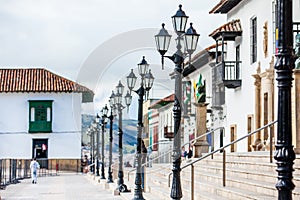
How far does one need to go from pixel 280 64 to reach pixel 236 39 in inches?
1004

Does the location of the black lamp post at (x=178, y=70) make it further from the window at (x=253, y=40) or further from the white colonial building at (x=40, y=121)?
the white colonial building at (x=40, y=121)

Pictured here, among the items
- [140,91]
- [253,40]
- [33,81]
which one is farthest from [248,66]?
[33,81]

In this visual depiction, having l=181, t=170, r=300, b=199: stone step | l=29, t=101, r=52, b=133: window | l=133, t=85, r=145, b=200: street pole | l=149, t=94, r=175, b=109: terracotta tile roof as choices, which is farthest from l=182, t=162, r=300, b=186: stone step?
l=29, t=101, r=52, b=133: window

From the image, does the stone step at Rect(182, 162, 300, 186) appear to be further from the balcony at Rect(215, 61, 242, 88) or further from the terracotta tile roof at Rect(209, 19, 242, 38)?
the terracotta tile roof at Rect(209, 19, 242, 38)

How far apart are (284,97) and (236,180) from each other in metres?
8.40

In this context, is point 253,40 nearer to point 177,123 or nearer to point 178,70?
point 178,70

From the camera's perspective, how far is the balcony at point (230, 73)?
3250 cm

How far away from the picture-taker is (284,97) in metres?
7.91

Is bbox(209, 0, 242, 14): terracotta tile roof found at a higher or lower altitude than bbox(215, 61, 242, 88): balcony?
higher

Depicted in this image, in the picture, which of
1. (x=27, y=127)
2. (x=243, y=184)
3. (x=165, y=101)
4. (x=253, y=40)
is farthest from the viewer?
(x=27, y=127)

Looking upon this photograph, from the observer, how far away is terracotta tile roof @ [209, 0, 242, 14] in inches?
1292

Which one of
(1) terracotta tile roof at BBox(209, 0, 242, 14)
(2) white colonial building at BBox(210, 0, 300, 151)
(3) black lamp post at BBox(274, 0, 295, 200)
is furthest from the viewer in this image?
(1) terracotta tile roof at BBox(209, 0, 242, 14)

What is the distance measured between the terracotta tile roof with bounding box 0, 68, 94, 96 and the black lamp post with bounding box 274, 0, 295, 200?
5958 centimetres

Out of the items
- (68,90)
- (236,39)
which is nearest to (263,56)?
→ (236,39)
